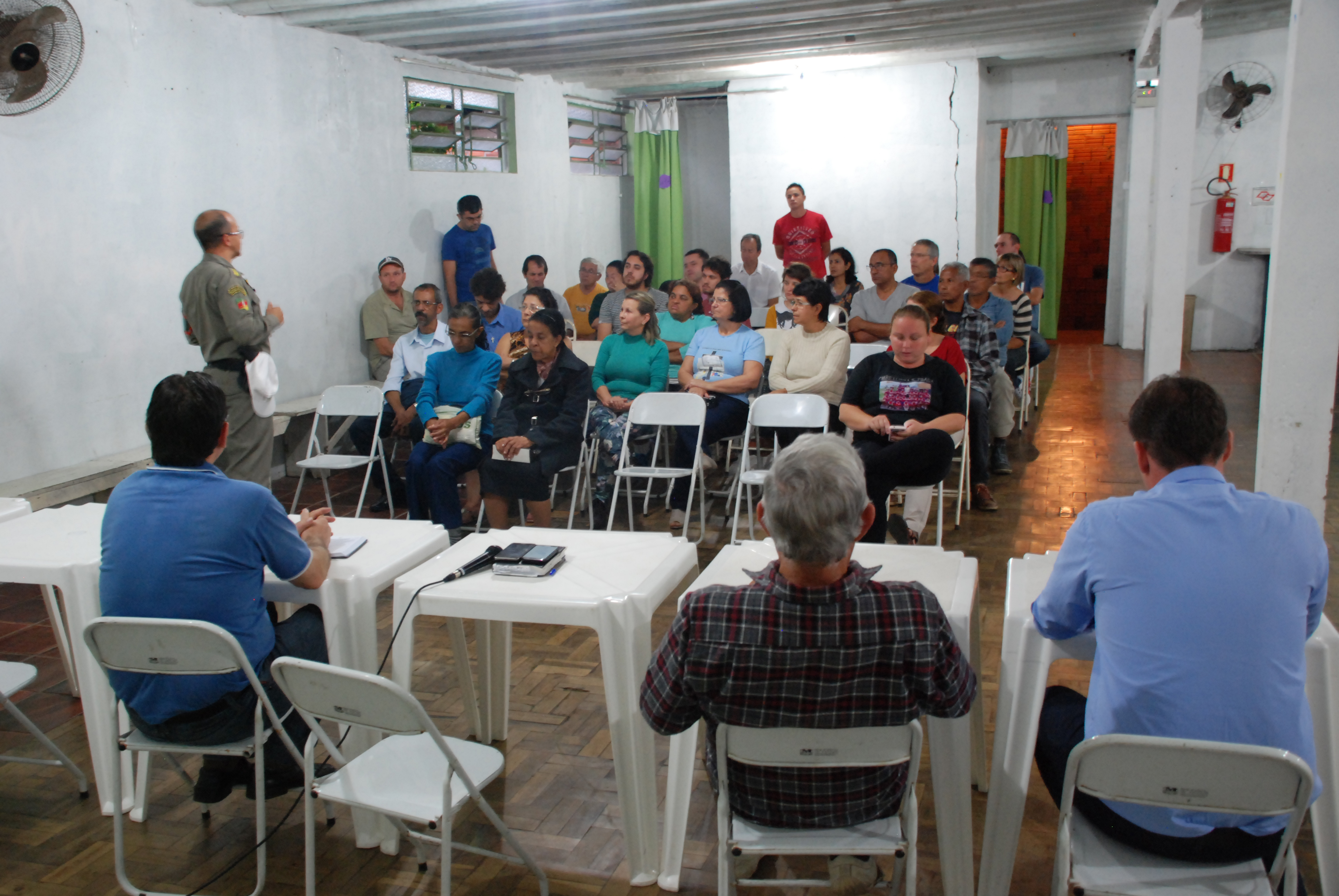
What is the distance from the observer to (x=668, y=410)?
4.98m

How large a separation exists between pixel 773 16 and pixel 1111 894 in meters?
6.83

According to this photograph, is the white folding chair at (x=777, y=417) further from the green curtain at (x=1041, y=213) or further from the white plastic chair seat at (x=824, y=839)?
the green curtain at (x=1041, y=213)

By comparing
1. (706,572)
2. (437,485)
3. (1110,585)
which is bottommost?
(437,485)

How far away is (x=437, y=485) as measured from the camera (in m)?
4.87

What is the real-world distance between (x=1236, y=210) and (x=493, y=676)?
33.0 feet

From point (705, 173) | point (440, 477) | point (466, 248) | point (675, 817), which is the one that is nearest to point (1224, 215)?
point (705, 173)

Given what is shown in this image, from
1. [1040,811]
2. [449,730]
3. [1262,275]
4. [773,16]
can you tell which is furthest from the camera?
[1262,275]

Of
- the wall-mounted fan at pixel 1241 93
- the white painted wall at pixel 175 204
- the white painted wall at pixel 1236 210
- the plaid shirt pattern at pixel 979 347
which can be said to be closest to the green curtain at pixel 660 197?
the white painted wall at pixel 175 204

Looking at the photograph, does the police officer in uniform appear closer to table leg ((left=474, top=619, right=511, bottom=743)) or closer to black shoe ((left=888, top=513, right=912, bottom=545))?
table leg ((left=474, top=619, right=511, bottom=743))

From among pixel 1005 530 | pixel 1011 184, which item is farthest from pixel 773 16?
pixel 1011 184

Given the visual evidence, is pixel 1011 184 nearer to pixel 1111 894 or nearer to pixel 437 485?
pixel 437 485

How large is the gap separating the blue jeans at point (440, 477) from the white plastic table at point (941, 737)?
2492 mm

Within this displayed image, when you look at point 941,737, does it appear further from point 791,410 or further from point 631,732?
point 791,410

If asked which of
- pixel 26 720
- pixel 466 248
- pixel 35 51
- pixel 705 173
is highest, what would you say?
pixel 35 51
